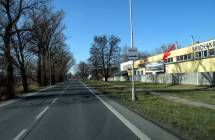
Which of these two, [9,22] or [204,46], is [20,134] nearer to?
[9,22]

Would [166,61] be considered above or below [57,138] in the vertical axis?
above

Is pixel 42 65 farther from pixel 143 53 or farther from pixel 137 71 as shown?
pixel 143 53

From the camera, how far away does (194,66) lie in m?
60.4

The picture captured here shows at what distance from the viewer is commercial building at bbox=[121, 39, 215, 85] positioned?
47062mm

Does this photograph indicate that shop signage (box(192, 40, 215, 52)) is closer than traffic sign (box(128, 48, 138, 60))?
No

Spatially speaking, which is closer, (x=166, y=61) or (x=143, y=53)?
(x=166, y=61)

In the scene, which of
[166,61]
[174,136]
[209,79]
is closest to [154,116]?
[174,136]

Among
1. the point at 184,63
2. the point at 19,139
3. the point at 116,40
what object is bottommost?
the point at 19,139

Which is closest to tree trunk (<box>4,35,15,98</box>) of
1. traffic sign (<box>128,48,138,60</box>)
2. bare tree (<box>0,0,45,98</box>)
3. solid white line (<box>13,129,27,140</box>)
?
bare tree (<box>0,0,45,98</box>)

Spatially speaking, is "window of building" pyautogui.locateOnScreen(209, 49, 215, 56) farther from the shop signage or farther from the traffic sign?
the traffic sign

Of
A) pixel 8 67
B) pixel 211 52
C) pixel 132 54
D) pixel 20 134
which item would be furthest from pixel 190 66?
pixel 20 134

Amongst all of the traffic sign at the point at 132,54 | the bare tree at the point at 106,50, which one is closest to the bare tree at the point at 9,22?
the traffic sign at the point at 132,54

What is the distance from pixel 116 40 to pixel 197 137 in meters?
107

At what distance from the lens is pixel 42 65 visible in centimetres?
7969
